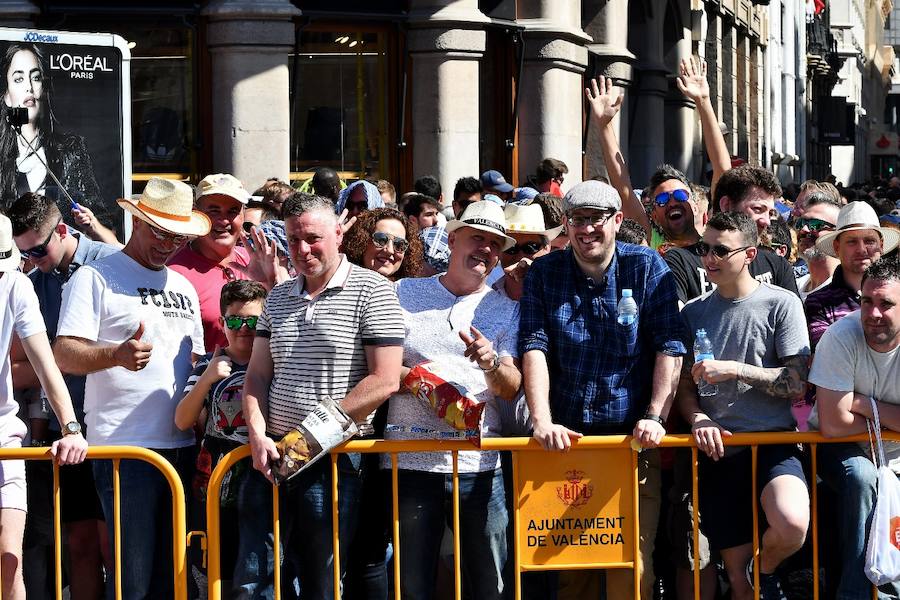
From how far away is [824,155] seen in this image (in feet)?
205

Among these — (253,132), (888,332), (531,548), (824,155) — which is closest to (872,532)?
(888,332)

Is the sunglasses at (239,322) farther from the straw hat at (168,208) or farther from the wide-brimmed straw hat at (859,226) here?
the wide-brimmed straw hat at (859,226)

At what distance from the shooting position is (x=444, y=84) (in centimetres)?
1476

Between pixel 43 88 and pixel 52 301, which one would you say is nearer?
pixel 52 301

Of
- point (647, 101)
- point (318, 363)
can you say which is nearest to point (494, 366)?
point (318, 363)

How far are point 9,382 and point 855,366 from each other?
11.5ft

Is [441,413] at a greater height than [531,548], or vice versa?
[441,413]

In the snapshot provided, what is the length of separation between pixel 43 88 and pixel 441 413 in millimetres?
5971

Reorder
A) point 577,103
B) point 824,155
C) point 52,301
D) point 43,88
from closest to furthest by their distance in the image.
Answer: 1. point 52,301
2. point 43,88
3. point 577,103
4. point 824,155

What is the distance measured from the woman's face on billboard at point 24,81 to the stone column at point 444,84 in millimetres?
4924

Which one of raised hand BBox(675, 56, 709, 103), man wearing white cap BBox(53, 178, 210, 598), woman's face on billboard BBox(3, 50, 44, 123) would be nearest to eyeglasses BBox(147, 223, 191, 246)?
man wearing white cap BBox(53, 178, 210, 598)

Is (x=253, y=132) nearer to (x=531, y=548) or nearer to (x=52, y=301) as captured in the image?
(x=52, y=301)

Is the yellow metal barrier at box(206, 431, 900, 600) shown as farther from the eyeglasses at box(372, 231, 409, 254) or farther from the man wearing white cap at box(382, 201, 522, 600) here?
the eyeglasses at box(372, 231, 409, 254)

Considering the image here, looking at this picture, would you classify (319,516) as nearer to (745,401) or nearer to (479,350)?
(479,350)
